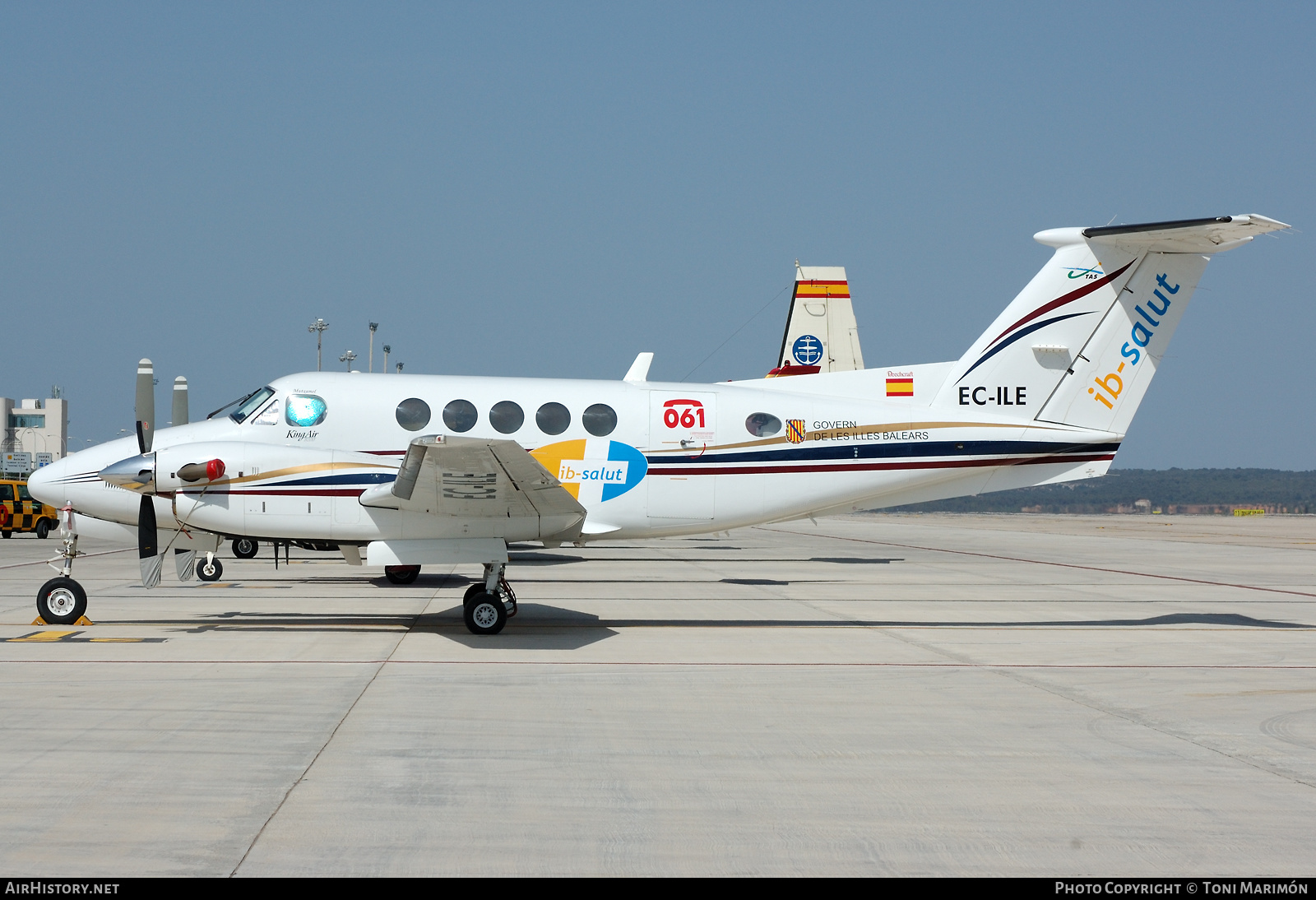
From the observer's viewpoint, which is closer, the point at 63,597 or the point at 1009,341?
the point at 63,597

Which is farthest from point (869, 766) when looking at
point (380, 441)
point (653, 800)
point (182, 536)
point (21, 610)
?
point (21, 610)

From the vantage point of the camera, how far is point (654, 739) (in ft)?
21.7

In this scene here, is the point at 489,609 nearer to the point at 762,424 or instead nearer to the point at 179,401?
the point at 762,424

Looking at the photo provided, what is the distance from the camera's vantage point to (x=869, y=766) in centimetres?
602

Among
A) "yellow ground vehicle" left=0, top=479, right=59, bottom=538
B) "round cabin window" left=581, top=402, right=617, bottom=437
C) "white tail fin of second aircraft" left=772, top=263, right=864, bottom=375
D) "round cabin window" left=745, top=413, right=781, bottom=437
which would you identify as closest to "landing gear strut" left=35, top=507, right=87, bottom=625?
"round cabin window" left=581, top=402, right=617, bottom=437

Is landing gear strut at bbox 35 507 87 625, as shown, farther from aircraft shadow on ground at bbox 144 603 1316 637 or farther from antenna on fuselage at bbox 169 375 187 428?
antenna on fuselage at bbox 169 375 187 428

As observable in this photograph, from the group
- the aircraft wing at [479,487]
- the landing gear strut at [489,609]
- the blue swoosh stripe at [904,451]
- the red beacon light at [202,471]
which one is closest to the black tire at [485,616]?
the landing gear strut at [489,609]

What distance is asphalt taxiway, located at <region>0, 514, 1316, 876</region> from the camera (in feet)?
15.0

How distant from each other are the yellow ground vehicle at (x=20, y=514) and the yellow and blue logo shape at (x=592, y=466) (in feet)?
94.5

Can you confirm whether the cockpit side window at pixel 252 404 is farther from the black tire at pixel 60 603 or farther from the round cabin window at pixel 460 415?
the black tire at pixel 60 603

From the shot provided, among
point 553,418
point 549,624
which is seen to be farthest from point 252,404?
point 549,624

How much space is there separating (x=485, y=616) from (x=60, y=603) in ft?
15.0
